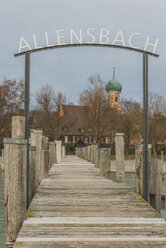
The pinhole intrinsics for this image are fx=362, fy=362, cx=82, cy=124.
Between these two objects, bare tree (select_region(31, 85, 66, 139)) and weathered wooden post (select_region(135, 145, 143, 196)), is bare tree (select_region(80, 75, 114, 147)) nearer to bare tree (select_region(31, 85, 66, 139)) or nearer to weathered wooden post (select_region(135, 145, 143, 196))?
bare tree (select_region(31, 85, 66, 139))

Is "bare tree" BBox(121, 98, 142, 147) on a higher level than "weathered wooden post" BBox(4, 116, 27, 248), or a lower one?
higher

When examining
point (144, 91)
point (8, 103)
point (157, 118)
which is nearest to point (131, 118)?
point (157, 118)

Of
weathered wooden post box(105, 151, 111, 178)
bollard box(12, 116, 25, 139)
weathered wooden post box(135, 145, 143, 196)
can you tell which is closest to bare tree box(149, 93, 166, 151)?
weathered wooden post box(105, 151, 111, 178)

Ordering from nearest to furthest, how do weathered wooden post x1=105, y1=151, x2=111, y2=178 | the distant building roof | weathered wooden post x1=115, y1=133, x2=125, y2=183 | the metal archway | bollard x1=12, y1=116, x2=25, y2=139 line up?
bollard x1=12, y1=116, x2=25, y2=139, the metal archway, weathered wooden post x1=115, y1=133, x2=125, y2=183, weathered wooden post x1=105, y1=151, x2=111, y2=178, the distant building roof

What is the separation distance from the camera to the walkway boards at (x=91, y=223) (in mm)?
4074

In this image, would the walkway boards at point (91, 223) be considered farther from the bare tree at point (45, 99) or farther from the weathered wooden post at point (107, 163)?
the bare tree at point (45, 99)

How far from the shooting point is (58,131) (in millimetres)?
59688

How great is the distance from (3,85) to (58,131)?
1170 centimetres

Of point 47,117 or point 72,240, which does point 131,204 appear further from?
point 47,117

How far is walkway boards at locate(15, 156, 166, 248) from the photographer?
13.4 ft

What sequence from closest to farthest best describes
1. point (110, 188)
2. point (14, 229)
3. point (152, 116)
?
point (14, 229)
point (110, 188)
point (152, 116)

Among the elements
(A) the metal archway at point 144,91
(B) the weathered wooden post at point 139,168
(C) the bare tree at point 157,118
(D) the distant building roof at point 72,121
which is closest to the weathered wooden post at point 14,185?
(A) the metal archway at point 144,91

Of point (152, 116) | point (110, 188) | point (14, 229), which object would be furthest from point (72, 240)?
point (152, 116)

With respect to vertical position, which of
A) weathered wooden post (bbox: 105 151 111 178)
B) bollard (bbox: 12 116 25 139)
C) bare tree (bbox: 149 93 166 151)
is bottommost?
weathered wooden post (bbox: 105 151 111 178)
